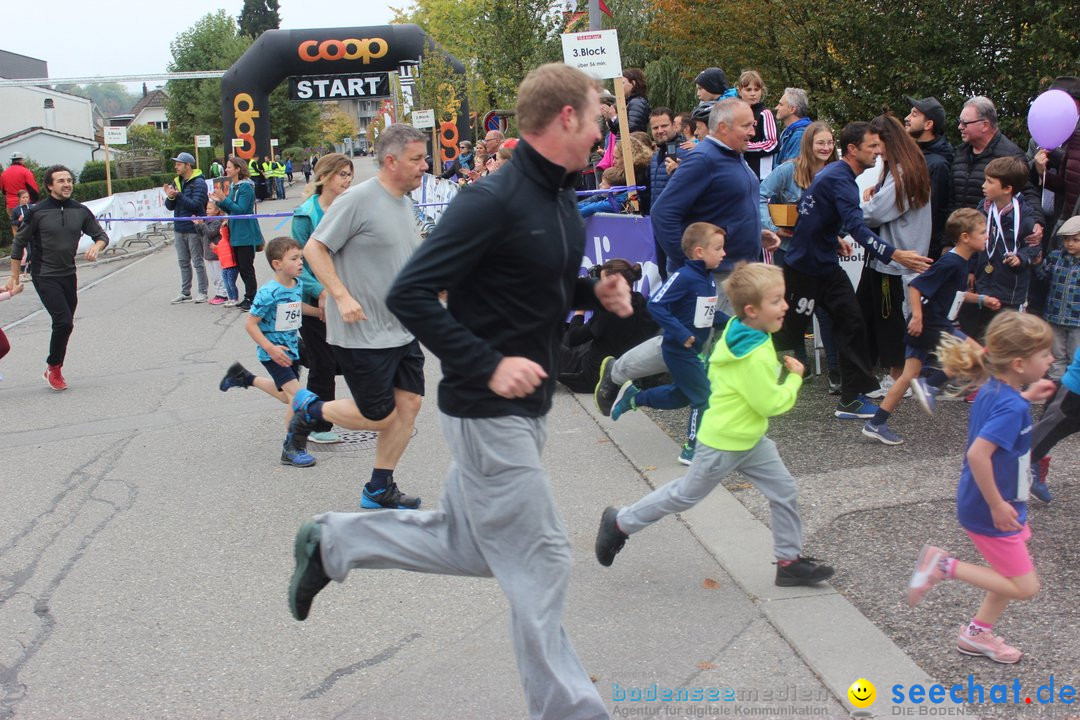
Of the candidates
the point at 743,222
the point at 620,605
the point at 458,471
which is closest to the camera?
the point at 458,471

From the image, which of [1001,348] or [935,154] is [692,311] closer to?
[1001,348]

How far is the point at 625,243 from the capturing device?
827cm

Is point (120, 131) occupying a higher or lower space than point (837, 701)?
higher

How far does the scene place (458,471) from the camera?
306cm

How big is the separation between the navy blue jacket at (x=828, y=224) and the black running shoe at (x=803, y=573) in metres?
2.70

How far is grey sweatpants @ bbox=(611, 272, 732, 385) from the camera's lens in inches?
238

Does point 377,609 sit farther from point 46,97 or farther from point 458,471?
point 46,97

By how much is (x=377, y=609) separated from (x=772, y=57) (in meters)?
14.3

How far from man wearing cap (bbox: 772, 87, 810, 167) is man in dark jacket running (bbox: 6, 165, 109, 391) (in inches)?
229

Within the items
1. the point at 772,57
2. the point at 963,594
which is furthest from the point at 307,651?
the point at 772,57

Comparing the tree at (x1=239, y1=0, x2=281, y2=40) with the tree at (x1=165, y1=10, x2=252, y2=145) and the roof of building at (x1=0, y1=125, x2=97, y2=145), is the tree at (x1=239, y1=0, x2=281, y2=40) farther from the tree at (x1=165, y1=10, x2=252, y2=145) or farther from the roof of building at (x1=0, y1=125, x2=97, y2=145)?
the roof of building at (x1=0, y1=125, x2=97, y2=145)

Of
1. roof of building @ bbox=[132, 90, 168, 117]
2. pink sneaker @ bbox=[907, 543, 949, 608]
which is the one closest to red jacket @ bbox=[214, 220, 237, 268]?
pink sneaker @ bbox=[907, 543, 949, 608]

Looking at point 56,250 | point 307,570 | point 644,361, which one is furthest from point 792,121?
point 307,570

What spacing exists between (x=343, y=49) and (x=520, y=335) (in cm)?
2795
